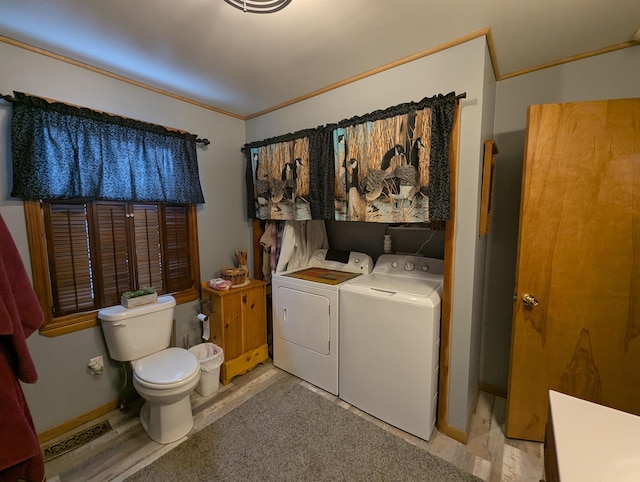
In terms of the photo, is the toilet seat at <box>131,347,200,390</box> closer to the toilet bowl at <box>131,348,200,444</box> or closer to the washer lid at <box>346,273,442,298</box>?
the toilet bowl at <box>131,348,200,444</box>

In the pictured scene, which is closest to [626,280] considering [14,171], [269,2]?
[269,2]

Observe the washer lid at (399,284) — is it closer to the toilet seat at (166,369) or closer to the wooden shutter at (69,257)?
the toilet seat at (166,369)

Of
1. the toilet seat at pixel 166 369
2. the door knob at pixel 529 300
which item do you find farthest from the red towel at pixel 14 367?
the door knob at pixel 529 300

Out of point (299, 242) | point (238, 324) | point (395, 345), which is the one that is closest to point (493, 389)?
point (395, 345)

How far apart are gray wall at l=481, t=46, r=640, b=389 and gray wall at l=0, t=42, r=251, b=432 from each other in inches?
95.4

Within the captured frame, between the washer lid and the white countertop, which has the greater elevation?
the washer lid

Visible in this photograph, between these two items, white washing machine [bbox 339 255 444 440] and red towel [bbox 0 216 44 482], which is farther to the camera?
white washing machine [bbox 339 255 444 440]

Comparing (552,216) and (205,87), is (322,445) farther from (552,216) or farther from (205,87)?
(205,87)

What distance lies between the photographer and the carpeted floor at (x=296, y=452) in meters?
1.53

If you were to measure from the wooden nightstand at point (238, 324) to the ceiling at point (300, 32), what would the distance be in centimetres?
178

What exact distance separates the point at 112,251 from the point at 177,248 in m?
0.49

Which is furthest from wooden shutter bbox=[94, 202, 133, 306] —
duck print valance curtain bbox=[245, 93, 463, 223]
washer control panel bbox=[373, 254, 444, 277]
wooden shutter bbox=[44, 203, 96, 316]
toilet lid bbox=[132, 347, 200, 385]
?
washer control panel bbox=[373, 254, 444, 277]

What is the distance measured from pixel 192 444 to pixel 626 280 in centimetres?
276

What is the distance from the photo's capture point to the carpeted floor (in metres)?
1.53
